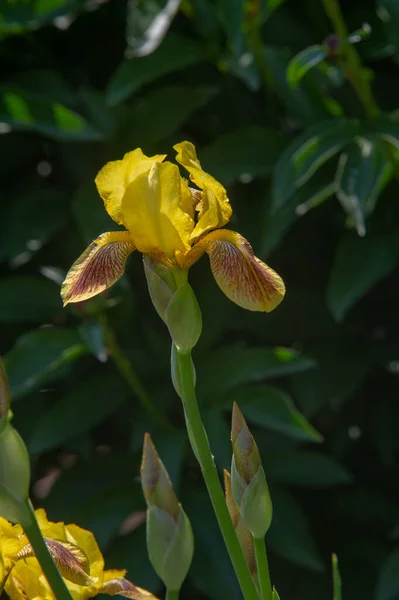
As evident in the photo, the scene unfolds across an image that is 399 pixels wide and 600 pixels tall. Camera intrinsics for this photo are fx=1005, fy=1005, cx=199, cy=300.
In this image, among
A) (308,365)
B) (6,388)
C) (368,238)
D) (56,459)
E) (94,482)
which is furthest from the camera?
(56,459)

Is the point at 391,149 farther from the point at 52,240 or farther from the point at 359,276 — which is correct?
the point at 52,240

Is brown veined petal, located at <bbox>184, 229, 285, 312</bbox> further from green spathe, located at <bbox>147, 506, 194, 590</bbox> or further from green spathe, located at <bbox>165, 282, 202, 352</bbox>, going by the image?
green spathe, located at <bbox>147, 506, 194, 590</bbox>

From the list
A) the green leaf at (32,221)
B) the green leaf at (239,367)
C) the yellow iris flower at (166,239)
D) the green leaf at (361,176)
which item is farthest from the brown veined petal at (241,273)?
the green leaf at (32,221)

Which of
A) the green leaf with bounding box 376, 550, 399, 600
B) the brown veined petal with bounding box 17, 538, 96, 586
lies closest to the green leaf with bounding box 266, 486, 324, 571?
the green leaf with bounding box 376, 550, 399, 600

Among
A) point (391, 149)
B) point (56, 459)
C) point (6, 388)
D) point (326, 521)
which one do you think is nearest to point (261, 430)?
point (326, 521)

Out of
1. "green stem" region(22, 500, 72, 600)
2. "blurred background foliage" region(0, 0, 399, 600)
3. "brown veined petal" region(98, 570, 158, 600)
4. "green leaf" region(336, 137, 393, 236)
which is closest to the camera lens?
"green stem" region(22, 500, 72, 600)
